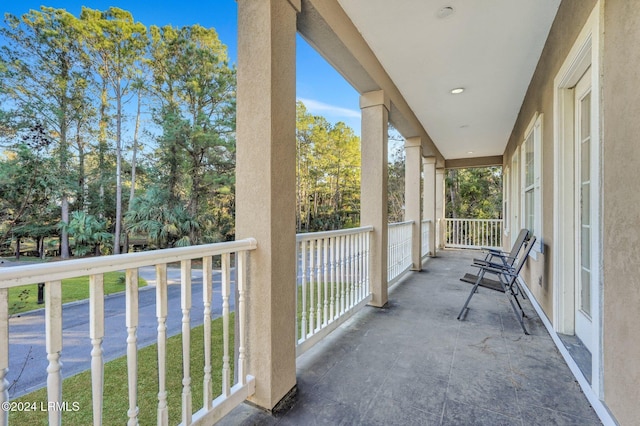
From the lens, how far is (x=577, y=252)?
2299 millimetres

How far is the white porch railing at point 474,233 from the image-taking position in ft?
28.9

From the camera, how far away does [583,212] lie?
2238 mm

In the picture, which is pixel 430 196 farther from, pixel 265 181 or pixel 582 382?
pixel 265 181

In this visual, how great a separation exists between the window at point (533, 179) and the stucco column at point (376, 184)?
164 cm

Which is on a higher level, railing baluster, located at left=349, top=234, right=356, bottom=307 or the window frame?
the window frame

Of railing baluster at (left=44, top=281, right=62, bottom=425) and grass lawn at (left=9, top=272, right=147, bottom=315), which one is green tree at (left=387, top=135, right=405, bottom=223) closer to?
grass lawn at (left=9, top=272, right=147, bottom=315)

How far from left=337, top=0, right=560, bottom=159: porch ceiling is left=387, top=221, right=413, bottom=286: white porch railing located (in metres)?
1.95

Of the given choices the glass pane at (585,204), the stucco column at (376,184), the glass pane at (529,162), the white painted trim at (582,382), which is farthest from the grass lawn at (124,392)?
the glass pane at (529,162)

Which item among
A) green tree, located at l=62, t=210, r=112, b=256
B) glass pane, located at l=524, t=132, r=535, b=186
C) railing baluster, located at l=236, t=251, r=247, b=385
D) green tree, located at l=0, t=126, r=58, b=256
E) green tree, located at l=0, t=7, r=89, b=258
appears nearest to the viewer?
railing baluster, located at l=236, t=251, r=247, b=385

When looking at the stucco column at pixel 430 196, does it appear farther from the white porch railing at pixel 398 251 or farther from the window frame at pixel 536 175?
the window frame at pixel 536 175

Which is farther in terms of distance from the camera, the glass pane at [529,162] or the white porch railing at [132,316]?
the glass pane at [529,162]

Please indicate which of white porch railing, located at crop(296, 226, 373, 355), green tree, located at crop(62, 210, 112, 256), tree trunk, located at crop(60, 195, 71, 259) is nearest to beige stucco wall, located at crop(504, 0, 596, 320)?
white porch railing, located at crop(296, 226, 373, 355)

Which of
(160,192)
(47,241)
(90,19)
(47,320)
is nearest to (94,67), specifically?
(90,19)

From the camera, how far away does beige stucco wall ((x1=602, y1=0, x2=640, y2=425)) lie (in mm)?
1205
